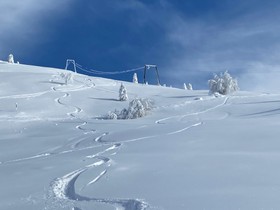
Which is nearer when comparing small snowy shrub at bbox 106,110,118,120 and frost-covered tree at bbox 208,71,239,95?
small snowy shrub at bbox 106,110,118,120

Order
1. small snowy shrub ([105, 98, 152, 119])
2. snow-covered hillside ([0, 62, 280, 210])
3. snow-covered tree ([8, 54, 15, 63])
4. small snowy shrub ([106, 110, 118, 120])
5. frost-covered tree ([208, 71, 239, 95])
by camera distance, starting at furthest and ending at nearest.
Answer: snow-covered tree ([8, 54, 15, 63]) < frost-covered tree ([208, 71, 239, 95]) < small snowy shrub ([106, 110, 118, 120]) < small snowy shrub ([105, 98, 152, 119]) < snow-covered hillside ([0, 62, 280, 210])

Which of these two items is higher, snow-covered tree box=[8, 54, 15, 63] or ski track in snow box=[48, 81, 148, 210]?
snow-covered tree box=[8, 54, 15, 63]

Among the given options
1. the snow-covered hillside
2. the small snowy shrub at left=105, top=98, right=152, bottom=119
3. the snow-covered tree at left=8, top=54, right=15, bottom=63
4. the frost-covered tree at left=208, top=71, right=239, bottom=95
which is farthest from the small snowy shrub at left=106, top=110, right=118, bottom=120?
the snow-covered tree at left=8, top=54, right=15, bottom=63

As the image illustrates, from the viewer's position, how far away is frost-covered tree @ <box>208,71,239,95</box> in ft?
74.9

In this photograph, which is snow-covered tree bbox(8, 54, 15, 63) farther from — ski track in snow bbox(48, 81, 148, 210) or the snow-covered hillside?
ski track in snow bbox(48, 81, 148, 210)

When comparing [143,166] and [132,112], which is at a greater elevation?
[132,112]

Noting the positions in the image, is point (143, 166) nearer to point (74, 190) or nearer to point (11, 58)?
point (74, 190)

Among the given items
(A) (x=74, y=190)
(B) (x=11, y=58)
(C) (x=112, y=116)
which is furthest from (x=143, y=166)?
(B) (x=11, y=58)

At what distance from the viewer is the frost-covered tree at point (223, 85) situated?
2284cm

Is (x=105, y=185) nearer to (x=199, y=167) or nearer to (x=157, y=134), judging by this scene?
(x=199, y=167)

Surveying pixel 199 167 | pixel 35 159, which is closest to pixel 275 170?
pixel 199 167

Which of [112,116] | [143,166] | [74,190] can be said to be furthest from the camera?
[112,116]

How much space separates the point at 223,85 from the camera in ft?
75.7

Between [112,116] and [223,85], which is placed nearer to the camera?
[112,116]
